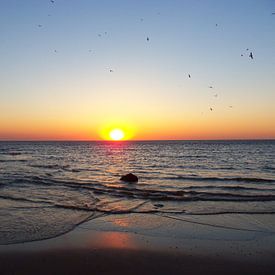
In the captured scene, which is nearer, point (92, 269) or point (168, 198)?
point (92, 269)

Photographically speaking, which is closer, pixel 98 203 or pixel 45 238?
pixel 45 238

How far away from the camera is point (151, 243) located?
9375 millimetres

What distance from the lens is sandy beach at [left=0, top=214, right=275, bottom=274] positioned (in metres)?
7.54

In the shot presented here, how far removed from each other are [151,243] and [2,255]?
3829 millimetres

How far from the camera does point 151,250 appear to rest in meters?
8.76

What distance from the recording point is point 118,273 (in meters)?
7.29

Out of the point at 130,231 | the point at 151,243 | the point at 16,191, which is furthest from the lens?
the point at 16,191

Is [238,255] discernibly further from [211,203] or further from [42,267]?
[211,203]

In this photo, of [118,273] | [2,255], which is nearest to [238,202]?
[118,273]

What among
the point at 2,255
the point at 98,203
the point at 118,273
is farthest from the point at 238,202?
the point at 2,255

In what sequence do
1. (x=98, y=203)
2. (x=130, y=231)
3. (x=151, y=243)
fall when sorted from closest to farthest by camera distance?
1. (x=151, y=243)
2. (x=130, y=231)
3. (x=98, y=203)

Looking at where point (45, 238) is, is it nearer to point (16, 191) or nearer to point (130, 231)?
point (130, 231)

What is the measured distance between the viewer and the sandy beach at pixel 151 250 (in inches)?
297

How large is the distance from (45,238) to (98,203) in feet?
19.5
